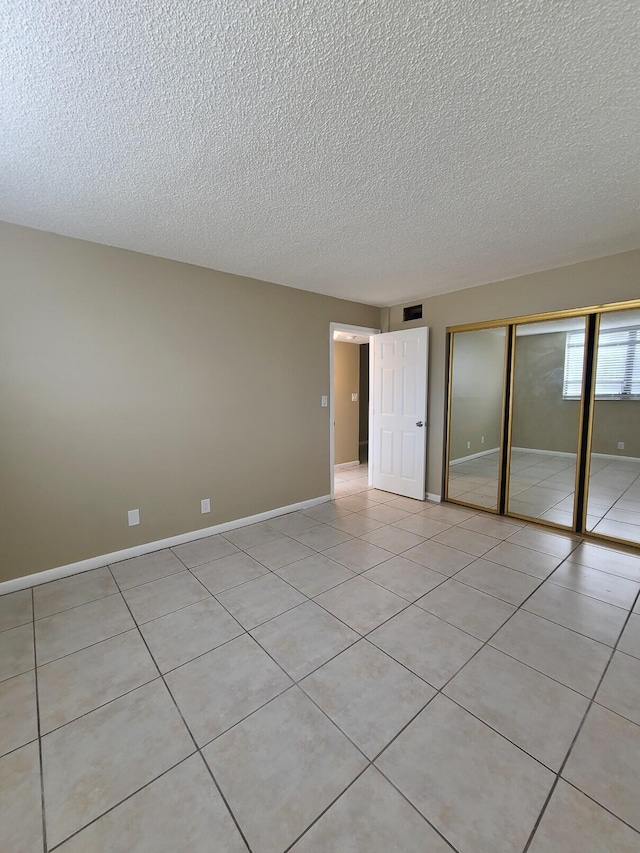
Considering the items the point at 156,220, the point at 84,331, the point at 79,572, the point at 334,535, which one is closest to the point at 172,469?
the point at 79,572

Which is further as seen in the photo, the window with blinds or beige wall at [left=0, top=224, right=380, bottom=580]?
the window with blinds

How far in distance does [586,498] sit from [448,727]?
2707mm

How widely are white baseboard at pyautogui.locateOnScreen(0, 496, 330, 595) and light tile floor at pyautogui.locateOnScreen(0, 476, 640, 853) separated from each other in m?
0.12

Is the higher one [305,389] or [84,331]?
[84,331]

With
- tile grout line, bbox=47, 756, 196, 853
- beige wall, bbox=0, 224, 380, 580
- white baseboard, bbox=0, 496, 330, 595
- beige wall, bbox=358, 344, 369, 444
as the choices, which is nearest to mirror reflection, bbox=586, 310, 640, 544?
beige wall, bbox=0, 224, 380, 580

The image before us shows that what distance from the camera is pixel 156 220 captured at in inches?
90.3

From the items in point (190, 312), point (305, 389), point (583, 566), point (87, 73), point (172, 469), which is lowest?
point (583, 566)

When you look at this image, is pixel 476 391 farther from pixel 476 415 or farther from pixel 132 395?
pixel 132 395

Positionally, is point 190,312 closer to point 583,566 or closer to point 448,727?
point 448,727

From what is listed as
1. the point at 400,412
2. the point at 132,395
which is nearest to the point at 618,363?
the point at 400,412

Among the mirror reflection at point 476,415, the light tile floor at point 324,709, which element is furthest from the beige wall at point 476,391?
the light tile floor at point 324,709

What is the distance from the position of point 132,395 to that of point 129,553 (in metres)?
1.30

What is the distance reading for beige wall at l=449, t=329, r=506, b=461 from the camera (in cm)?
377

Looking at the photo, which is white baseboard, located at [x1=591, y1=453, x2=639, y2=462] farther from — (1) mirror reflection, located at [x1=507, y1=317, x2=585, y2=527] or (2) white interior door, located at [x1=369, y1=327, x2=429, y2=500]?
(2) white interior door, located at [x1=369, y1=327, x2=429, y2=500]
